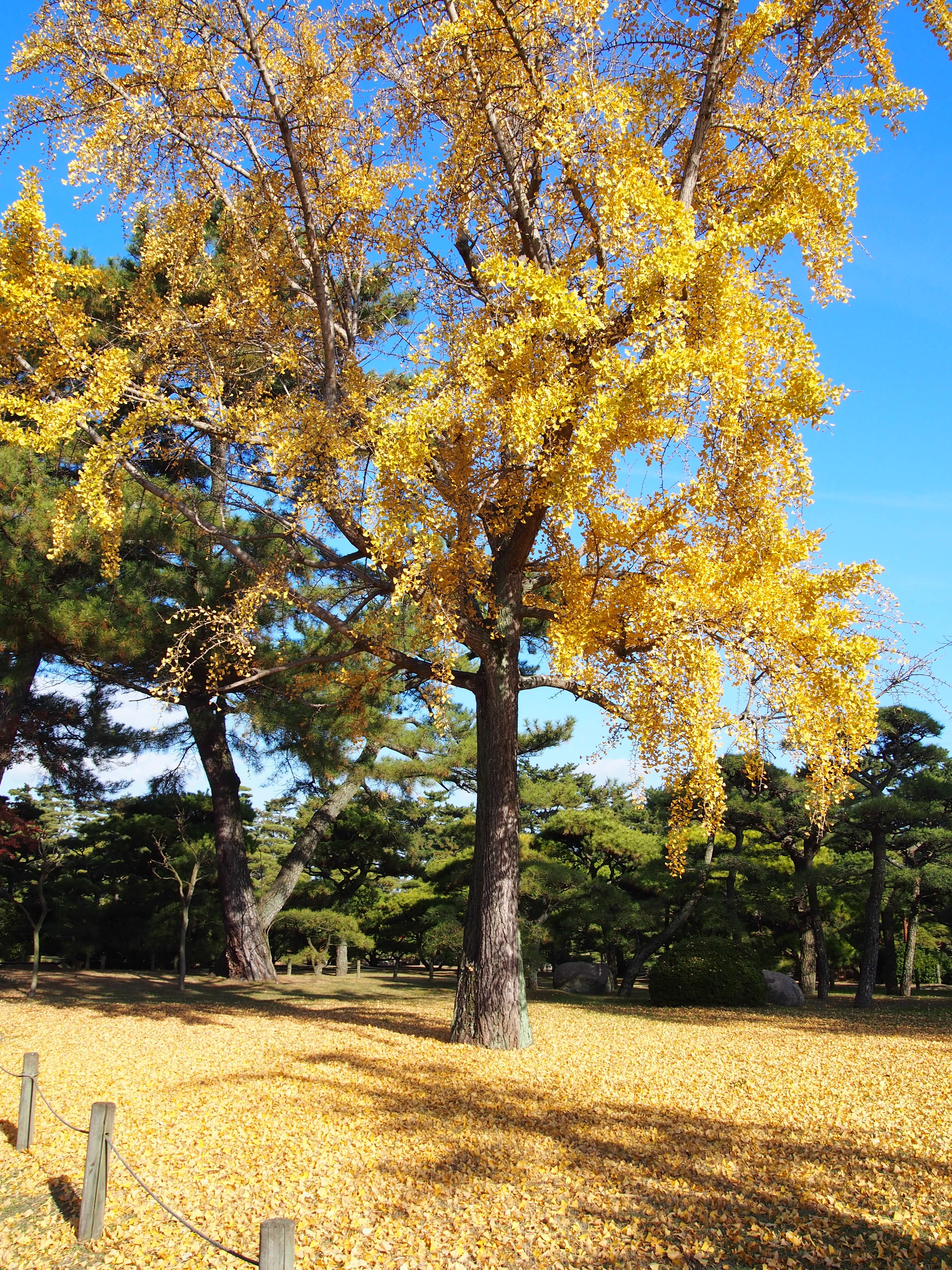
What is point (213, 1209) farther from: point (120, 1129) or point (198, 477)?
point (198, 477)

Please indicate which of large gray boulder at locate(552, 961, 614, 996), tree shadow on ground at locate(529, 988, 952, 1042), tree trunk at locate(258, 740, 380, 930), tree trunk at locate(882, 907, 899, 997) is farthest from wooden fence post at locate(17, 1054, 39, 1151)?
tree trunk at locate(882, 907, 899, 997)

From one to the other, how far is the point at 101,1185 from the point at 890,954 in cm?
1728

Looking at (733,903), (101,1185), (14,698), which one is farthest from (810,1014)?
(14,698)

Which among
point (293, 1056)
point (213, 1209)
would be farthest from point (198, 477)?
point (213, 1209)

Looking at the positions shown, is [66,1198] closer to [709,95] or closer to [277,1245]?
[277,1245]

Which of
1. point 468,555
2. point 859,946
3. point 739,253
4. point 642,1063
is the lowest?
point 859,946

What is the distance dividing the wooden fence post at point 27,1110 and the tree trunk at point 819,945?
40.8 feet

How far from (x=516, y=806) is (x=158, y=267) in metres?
8.73

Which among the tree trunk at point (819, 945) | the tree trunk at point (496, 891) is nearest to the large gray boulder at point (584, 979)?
the tree trunk at point (819, 945)

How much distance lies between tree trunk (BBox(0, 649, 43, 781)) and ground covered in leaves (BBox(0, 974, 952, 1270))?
5.06m

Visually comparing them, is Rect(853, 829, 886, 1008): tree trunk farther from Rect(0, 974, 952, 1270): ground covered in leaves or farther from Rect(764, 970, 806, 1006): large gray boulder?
Rect(0, 974, 952, 1270): ground covered in leaves

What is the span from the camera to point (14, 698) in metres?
12.4

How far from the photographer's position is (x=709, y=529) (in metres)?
7.21

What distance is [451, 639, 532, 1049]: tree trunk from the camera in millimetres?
7586
